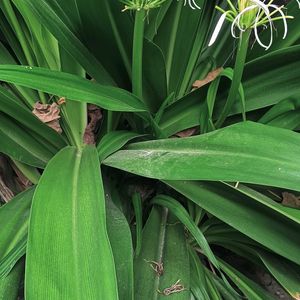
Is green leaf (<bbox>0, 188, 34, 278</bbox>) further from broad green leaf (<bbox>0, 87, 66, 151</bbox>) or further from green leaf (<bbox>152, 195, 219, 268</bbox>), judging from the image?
green leaf (<bbox>152, 195, 219, 268</bbox>)

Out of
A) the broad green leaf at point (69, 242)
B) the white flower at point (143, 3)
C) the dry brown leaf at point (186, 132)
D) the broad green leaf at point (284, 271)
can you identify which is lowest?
the broad green leaf at point (284, 271)

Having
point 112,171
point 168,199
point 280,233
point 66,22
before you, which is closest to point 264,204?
point 280,233

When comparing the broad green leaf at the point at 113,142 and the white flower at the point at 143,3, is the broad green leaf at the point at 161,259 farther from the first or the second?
the white flower at the point at 143,3

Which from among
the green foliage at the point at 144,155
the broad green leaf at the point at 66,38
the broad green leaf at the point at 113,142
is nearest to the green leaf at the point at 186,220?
the green foliage at the point at 144,155

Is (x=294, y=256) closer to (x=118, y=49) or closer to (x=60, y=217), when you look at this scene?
(x=60, y=217)

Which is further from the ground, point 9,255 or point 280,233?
point 9,255

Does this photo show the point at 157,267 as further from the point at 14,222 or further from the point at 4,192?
the point at 4,192

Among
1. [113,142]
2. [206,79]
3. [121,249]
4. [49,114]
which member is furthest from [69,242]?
[206,79]

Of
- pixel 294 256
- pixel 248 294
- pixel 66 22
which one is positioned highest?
pixel 66 22
